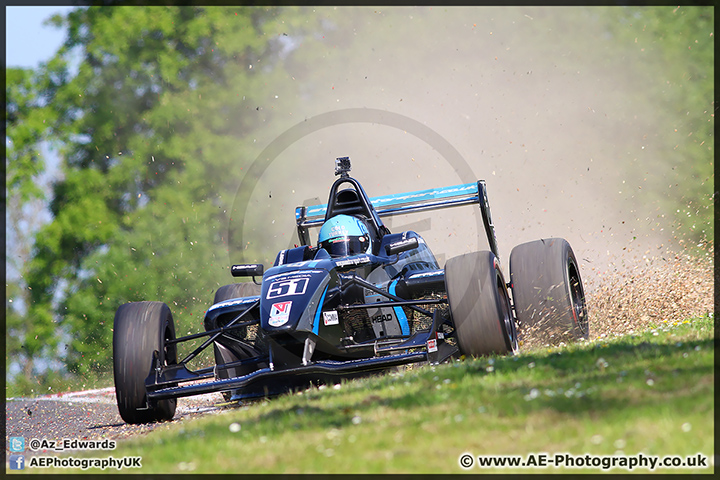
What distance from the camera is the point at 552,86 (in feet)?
86.5

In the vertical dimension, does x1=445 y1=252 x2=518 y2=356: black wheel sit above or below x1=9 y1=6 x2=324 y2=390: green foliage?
below

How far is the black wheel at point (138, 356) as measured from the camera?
703 centimetres

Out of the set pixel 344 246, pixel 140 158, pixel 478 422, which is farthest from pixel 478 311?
pixel 140 158

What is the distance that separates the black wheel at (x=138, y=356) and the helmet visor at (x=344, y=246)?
199 cm

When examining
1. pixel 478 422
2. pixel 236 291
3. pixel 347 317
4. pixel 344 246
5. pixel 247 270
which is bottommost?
pixel 478 422

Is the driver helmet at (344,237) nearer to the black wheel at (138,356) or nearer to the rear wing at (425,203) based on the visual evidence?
the rear wing at (425,203)

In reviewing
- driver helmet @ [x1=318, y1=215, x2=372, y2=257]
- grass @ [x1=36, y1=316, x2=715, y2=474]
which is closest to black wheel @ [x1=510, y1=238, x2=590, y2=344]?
driver helmet @ [x1=318, y1=215, x2=372, y2=257]

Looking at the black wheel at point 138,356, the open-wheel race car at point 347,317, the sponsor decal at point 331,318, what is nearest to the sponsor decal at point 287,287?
the open-wheel race car at point 347,317

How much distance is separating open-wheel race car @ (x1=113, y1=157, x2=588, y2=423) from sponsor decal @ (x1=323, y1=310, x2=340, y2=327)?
0.01 m

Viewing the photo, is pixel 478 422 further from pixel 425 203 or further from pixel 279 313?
pixel 425 203

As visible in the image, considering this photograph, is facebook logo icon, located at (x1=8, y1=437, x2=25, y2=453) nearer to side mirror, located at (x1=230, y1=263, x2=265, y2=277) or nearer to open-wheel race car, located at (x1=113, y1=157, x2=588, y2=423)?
open-wheel race car, located at (x1=113, y1=157, x2=588, y2=423)

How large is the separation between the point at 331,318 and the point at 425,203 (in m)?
3.11

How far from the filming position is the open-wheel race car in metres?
6.70

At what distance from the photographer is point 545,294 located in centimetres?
787
